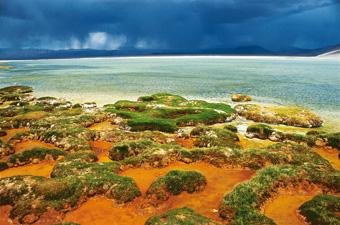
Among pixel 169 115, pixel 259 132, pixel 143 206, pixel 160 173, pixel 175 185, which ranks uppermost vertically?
pixel 175 185

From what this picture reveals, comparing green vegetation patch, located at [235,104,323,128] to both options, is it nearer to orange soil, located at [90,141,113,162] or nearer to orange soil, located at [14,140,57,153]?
orange soil, located at [90,141,113,162]

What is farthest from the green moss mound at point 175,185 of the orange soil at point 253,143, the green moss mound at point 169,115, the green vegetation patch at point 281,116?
the green vegetation patch at point 281,116

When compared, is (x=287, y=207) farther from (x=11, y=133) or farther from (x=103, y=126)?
(x=11, y=133)

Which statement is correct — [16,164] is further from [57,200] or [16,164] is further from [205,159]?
[205,159]

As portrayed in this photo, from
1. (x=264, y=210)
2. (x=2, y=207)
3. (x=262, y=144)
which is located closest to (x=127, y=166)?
(x=2, y=207)

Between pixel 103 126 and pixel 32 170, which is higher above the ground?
pixel 32 170

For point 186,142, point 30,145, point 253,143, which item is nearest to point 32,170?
point 30,145
